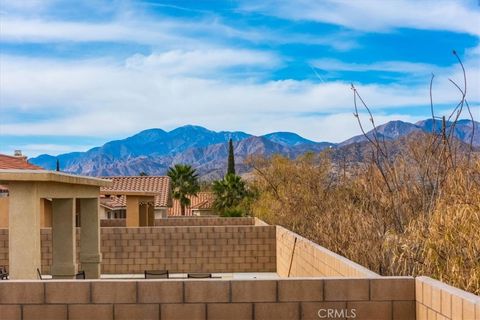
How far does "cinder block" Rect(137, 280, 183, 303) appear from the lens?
26.1 feet

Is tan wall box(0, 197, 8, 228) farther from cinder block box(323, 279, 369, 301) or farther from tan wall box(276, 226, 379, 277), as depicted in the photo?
cinder block box(323, 279, 369, 301)

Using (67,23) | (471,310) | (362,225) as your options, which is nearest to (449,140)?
(362,225)

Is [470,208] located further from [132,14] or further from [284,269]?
[132,14]

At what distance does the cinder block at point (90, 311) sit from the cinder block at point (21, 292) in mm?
371

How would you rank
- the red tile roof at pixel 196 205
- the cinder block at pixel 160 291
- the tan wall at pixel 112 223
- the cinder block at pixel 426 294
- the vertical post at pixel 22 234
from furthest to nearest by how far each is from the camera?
1. the red tile roof at pixel 196 205
2. the tan wall at pixel 112 223
3. the vertical post at pixel 22 234
4. the cinder block at pixel 160 291
5. the cinder block at pixel 426 294

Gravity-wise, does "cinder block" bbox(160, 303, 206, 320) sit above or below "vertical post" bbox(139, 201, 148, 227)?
above

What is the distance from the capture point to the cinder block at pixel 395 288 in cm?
804

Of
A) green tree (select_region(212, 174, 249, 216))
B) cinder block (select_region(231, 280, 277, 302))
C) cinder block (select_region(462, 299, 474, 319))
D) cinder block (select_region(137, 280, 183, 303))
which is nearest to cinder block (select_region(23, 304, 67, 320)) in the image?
cinder block (select_region(137, 280, 183, 303))

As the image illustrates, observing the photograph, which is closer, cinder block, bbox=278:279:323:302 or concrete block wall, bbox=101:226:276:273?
cinder block, bbox=278:279:323:302

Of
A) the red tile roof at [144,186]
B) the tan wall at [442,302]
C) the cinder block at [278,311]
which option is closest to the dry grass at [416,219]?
the tan wall at [442,302]

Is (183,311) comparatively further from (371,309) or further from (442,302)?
(442,302)

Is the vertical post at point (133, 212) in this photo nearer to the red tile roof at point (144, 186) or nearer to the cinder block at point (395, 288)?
the red tile roof at point (144, 186)

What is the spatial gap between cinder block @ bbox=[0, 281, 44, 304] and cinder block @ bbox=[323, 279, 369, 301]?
3094 millimetres

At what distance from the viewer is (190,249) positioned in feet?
70.5
